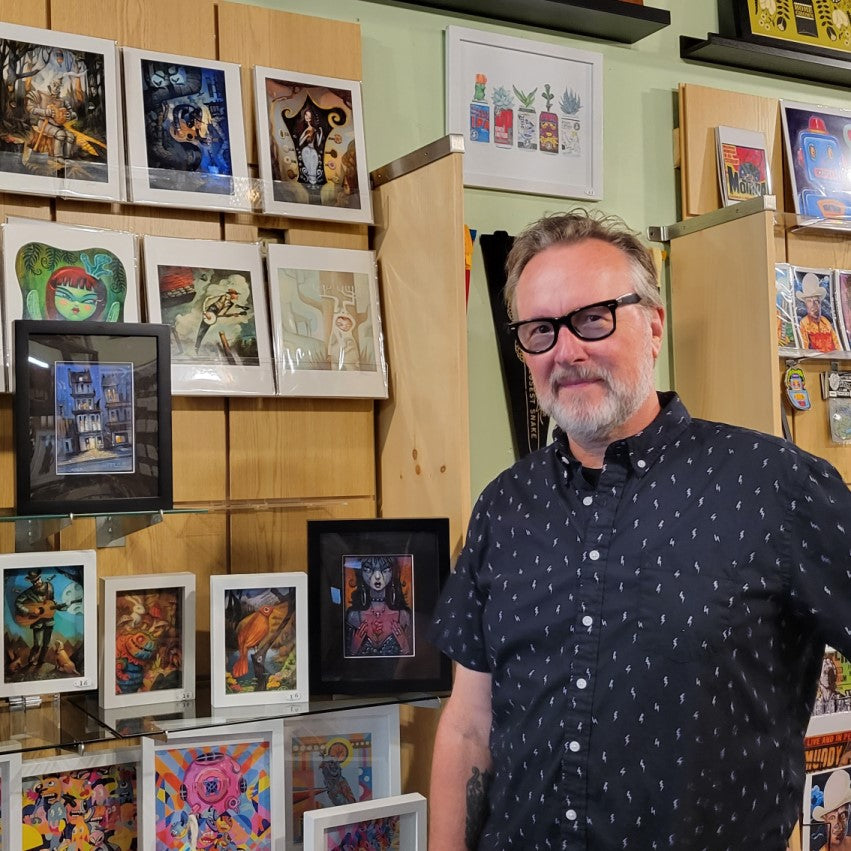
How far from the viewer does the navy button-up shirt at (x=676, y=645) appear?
Answer: 137 cm

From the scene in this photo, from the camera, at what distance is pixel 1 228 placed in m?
A: 1.82

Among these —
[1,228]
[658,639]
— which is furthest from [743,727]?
[1,228]

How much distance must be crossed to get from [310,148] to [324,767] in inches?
47.2

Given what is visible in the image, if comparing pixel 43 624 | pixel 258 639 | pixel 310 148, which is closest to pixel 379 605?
pixel 258 639

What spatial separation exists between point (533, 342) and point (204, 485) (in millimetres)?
769

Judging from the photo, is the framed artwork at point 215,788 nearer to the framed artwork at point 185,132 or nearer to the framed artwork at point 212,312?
Result: the framed artwork at point 212,312

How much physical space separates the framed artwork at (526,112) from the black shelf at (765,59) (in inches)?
12.8

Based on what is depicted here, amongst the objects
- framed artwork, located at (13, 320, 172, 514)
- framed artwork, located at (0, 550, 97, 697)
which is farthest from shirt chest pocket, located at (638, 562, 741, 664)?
framed artwork, located at (0, 550, 97, 697)

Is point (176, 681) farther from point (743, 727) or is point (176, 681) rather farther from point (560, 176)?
point (560, 176)

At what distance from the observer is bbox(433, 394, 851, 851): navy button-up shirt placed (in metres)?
1.37

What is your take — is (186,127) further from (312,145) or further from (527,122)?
(527,122)

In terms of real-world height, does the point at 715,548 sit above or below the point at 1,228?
below

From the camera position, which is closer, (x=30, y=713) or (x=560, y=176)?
(x=30, y=713)

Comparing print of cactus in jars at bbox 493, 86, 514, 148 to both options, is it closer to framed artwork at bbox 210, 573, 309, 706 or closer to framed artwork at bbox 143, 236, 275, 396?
framed artwork at bbox 143, 236, 275, 396
